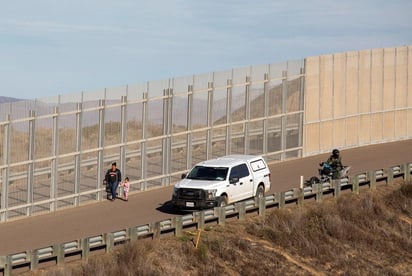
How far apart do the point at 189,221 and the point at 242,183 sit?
4660 millimetres

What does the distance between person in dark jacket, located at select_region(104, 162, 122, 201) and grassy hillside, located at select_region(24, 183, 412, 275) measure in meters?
6.13

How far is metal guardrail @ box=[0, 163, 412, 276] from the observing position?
26375 mm

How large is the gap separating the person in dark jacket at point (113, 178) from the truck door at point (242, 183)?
4.69m

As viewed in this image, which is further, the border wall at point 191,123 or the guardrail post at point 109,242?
the border wall at point 191,123

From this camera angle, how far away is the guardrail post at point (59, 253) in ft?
88.4

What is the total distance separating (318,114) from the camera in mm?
51094

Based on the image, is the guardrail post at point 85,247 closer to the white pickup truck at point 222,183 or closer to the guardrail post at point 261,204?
the white pickup truck at point 222,183

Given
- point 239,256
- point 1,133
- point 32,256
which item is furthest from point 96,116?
point 32,256

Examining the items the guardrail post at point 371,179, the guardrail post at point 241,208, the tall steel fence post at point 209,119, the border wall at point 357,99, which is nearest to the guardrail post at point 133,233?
the guardrail post at point 241,208

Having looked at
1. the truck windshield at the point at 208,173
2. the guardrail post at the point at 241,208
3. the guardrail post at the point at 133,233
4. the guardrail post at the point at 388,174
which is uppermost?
the truck windshield at the point at 208,173

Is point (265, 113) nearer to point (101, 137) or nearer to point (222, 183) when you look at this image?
point (101, 137)

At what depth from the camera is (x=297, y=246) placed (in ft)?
110

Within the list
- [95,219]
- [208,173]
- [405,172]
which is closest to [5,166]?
[95,219]

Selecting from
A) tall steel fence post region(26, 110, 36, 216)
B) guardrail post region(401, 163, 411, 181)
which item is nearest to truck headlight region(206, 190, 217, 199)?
tall steel fence post region(26, 110, 36, 216)
